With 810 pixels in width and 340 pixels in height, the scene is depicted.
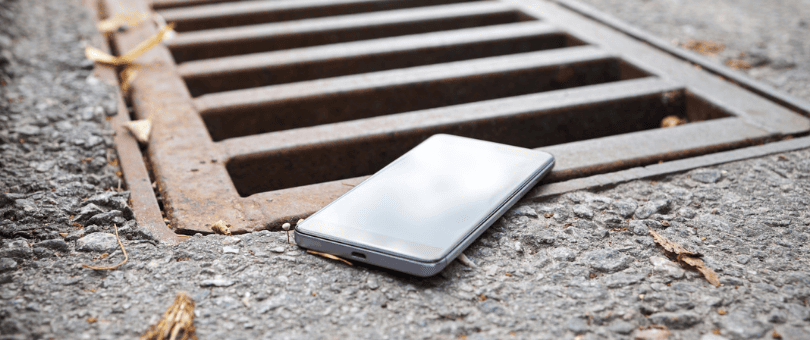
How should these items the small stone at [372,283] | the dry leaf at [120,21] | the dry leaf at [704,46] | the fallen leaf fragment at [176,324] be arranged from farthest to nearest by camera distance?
the dry leaf at [120,21] → the dry leaf at [704,46] → the small stone at [372,283] → the fallen leaf fragment at [176,324]

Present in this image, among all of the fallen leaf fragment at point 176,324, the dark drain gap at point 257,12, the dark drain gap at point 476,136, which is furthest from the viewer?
the dark drain gap at point 257,12

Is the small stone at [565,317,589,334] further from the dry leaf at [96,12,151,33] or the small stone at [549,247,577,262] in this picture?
the dry leaf at [96,12,151,33]

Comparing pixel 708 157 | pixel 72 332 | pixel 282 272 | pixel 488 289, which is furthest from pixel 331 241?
pixel 708 157

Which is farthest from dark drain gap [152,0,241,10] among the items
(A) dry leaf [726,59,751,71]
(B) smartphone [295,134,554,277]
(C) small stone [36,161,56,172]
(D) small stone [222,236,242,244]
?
(A) dry leaf [726,59,751,71]

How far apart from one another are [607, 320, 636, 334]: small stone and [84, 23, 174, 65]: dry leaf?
1.85m

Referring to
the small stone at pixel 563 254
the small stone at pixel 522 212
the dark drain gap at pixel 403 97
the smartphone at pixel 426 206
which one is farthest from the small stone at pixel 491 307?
the dark drain gap at pixel 403 97

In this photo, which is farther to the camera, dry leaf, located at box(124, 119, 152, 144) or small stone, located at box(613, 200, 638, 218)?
dry leaf, located at box(124, 119, 152, 144)

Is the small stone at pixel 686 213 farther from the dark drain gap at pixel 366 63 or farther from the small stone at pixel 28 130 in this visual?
the small stone at pixel 28 130

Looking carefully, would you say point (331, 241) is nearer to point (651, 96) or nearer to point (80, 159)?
point (80, 159)

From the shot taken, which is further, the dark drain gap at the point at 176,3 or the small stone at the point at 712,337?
the dark drain gap at the point at 176,3

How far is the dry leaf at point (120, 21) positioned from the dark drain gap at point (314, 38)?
0.30 m

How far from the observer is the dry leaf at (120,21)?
8.14ft

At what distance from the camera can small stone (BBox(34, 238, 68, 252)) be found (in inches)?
45.8

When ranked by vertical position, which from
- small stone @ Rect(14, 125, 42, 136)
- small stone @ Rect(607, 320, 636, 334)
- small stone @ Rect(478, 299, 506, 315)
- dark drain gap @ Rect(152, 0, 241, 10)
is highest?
dark drain gap @ Rect(152, 0, 241, 10)
